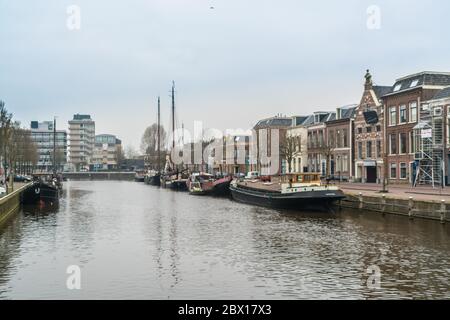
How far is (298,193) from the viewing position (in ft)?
145

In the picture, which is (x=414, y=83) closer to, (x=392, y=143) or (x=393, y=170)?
(x=392, y=143)

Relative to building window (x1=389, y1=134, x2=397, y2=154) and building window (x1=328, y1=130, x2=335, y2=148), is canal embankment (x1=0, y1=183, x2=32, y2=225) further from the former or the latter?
building window (x1=328, y1=130, x2=335, y2=148)

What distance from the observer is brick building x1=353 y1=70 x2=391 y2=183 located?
67250 millimetres

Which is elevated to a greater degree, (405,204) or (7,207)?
(405,204)

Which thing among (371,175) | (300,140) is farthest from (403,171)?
(300,140)

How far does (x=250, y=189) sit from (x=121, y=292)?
3808cm

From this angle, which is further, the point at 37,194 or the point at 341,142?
the point at 341,142

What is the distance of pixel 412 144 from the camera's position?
59.8 m

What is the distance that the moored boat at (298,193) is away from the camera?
141ft

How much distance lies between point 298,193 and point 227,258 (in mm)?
22084

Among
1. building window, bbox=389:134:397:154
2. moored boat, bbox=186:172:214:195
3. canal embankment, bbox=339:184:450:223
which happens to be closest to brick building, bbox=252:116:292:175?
moored boat, bbox=186:172:214:195
